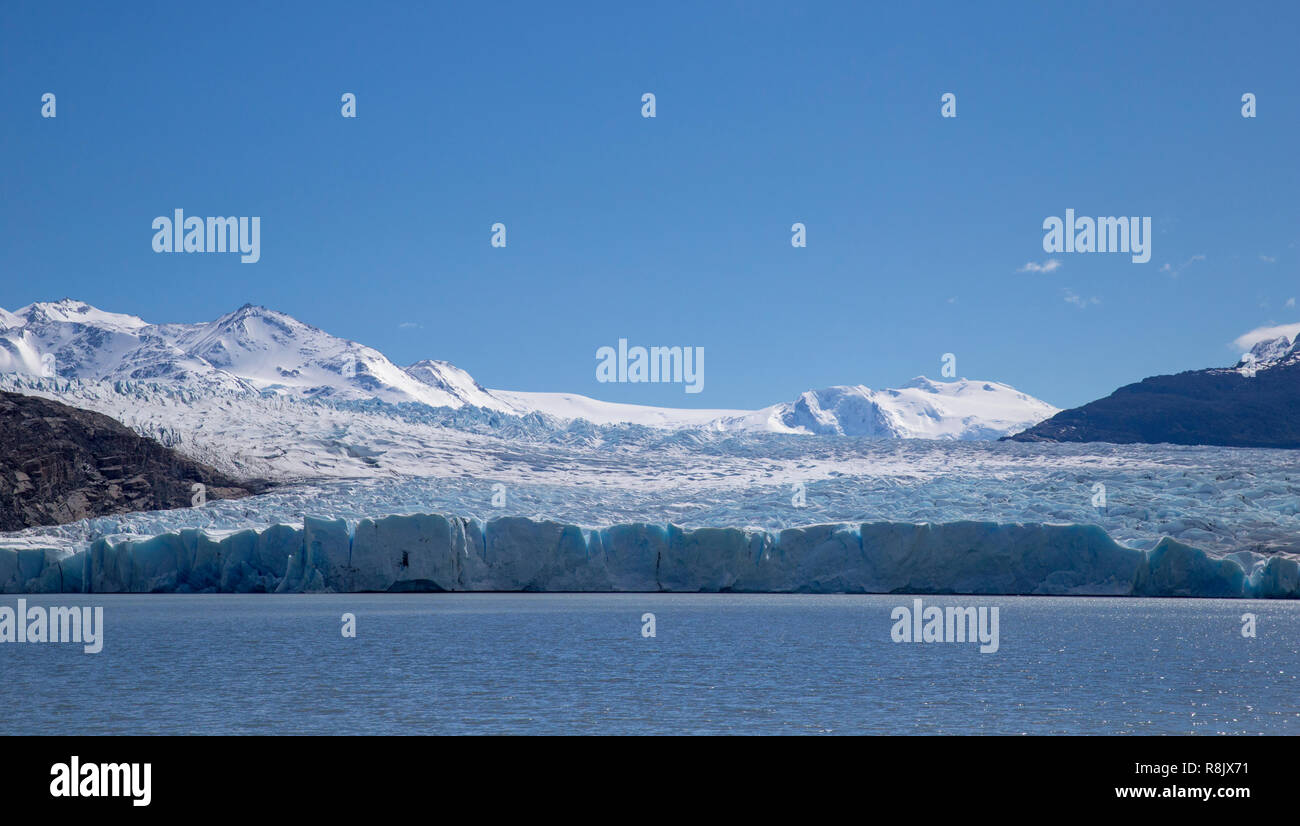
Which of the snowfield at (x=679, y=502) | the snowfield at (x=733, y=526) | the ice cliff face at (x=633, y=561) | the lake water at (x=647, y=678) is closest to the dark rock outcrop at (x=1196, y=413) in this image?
the snowfield at (x=679, y=502)

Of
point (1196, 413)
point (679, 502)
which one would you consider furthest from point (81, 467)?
point (1196, 413)

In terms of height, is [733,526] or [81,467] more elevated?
[81,467]

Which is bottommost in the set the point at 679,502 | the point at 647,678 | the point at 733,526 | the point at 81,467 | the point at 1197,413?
the point at 647,678

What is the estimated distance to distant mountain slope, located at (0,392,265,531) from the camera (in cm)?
5875

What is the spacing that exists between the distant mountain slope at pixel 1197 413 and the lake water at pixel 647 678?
9164cm

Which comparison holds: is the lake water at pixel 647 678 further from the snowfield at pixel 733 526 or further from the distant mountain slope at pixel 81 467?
the distant mountain slope at pixel 81 467

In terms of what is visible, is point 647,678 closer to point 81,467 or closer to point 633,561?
point 633,561

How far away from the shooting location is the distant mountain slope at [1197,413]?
112m

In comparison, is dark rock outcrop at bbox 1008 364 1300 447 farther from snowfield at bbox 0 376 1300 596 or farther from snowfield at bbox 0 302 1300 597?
snowfield at bbox 0 302 1300 597

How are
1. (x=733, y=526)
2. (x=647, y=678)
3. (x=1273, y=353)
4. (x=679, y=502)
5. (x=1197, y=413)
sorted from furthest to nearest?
(x=1273, y=353) → (x=1197, y=413) → (x=679, y=502) → (x=733, y=526) → (x=647, y=678)

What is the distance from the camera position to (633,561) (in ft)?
110

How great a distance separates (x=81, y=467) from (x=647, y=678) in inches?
2141

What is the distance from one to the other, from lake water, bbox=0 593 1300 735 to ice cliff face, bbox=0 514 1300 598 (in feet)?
11.1
